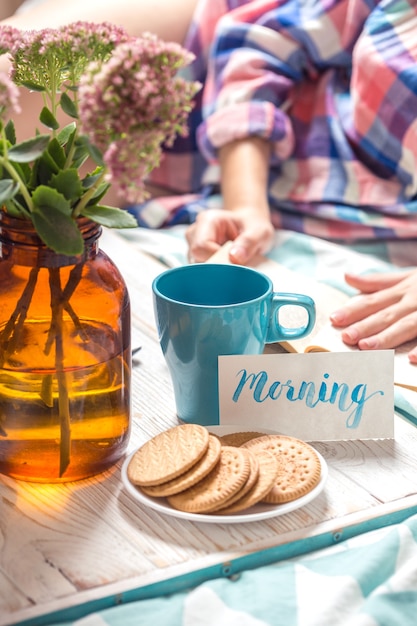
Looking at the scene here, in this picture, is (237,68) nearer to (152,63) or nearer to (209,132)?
(209,132)

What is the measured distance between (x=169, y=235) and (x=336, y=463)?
2.11 feet

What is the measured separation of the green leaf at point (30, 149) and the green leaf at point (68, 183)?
3 cm

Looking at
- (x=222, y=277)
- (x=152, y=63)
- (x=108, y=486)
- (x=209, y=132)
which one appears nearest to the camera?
(x=152, y=63)

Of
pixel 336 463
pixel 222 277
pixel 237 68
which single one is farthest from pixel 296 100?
pixel 336 463

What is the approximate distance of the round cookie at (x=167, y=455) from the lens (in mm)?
626

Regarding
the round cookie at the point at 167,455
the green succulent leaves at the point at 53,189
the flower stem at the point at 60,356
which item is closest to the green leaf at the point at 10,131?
the green succulent leaves at the point at 53,189

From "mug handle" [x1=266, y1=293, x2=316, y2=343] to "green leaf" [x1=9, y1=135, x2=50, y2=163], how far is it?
0.26 meters

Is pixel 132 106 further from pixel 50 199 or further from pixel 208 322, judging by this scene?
pixel 208 322

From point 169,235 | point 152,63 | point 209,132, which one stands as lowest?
point 169,235

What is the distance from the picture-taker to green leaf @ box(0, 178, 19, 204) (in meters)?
0.55

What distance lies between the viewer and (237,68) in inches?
55.0

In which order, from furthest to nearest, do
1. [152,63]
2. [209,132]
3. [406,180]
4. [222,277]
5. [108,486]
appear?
1. [209,132]
2. [406,180]
3. [222,277]
4. [108,486]
5. [152,63]

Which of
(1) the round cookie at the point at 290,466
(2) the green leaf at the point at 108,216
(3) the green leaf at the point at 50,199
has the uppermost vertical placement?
(3) the green leaf at the point at 50,199

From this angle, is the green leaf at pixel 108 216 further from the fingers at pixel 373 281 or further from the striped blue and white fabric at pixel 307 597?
the fingers at pixel 373 281
